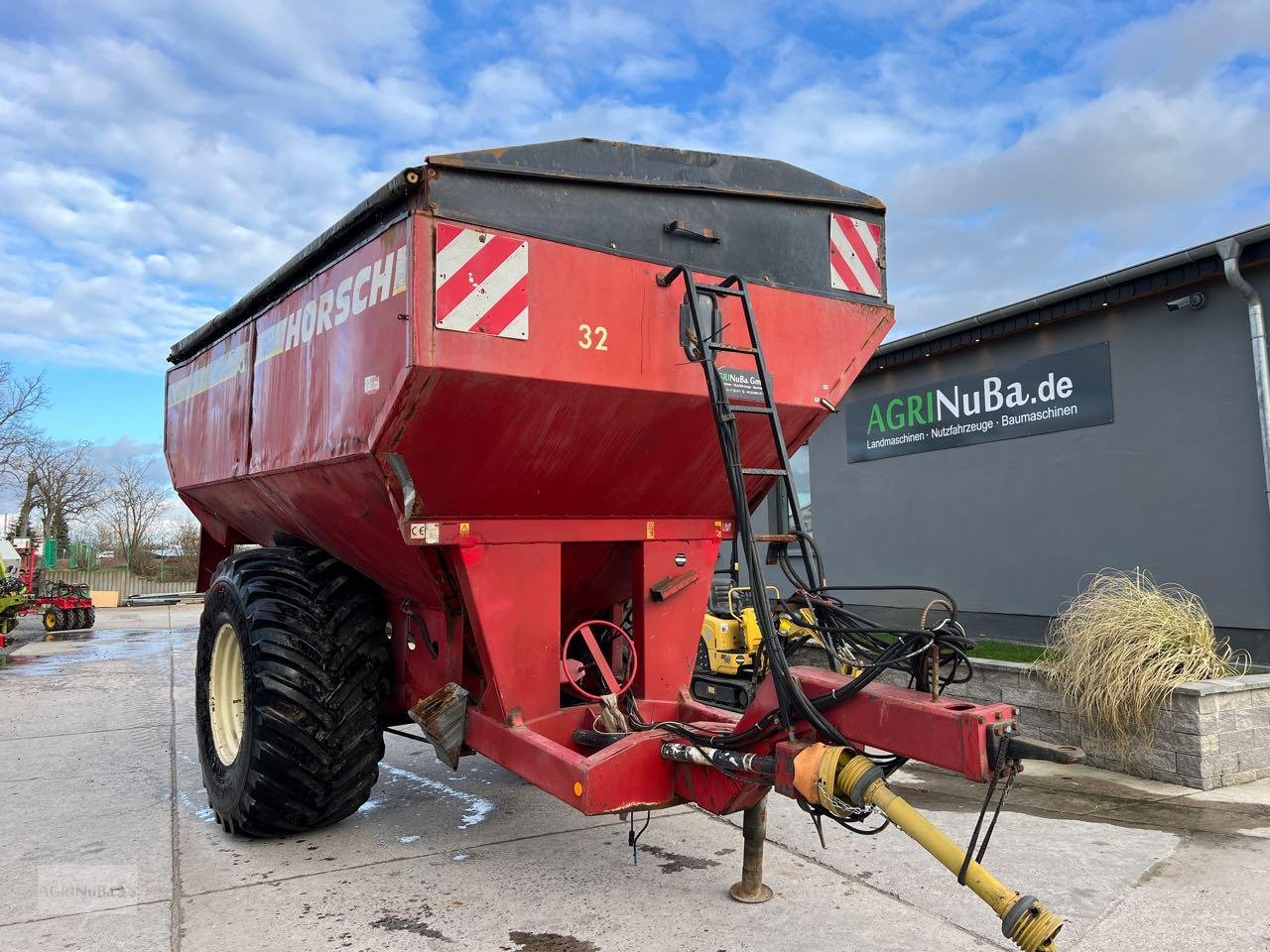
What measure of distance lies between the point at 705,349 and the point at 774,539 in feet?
2.59

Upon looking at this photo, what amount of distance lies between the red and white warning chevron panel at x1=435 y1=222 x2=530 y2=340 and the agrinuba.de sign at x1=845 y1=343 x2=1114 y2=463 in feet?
21.9

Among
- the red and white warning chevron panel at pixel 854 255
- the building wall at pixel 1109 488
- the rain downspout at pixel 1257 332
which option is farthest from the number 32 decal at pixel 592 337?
the building wall at pixel 1109 488

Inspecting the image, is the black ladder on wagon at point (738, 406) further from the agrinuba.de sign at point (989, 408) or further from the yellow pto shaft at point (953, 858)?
the agrinuba.de sign at point (989, 408)

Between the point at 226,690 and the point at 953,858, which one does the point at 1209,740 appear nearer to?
the point at 953,858

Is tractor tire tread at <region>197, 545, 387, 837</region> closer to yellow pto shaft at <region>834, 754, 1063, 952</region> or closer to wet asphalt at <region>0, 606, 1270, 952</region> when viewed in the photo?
wet asphalt at <region>0, 606, 1270, 952</region>

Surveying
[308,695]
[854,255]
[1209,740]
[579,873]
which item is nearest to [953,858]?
[579,873]

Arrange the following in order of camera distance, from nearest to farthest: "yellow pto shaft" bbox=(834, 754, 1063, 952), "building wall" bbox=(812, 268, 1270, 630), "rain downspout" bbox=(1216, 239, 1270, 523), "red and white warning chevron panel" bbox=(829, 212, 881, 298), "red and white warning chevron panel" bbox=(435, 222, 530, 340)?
"yellow pto shaft" bbox=(834, 754, 1063, 952)
"red and white warning chevron panel" bbox=(435, 222, 530, 340)
"red and white warning chevron panel" bbox=(829, 212, 881, 298)
"rain downspout" bbox=(1216, 239, 1270, 523)
"building wall" bbox=(812, 268, 1270, 630)

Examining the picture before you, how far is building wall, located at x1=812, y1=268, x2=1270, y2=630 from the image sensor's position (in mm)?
7230

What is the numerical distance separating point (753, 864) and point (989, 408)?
696cm

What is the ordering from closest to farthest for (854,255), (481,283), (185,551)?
1. (481,283)
2. (854,255)
3. (185,551)

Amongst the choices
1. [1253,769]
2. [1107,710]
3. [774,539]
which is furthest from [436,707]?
[1253,769]

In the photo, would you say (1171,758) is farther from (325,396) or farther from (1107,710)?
(325,396)

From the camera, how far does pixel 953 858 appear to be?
2.51 meters

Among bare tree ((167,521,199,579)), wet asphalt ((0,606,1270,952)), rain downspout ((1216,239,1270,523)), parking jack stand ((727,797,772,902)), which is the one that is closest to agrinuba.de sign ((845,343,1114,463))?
rain downspout ((1216,239,1270,523))
